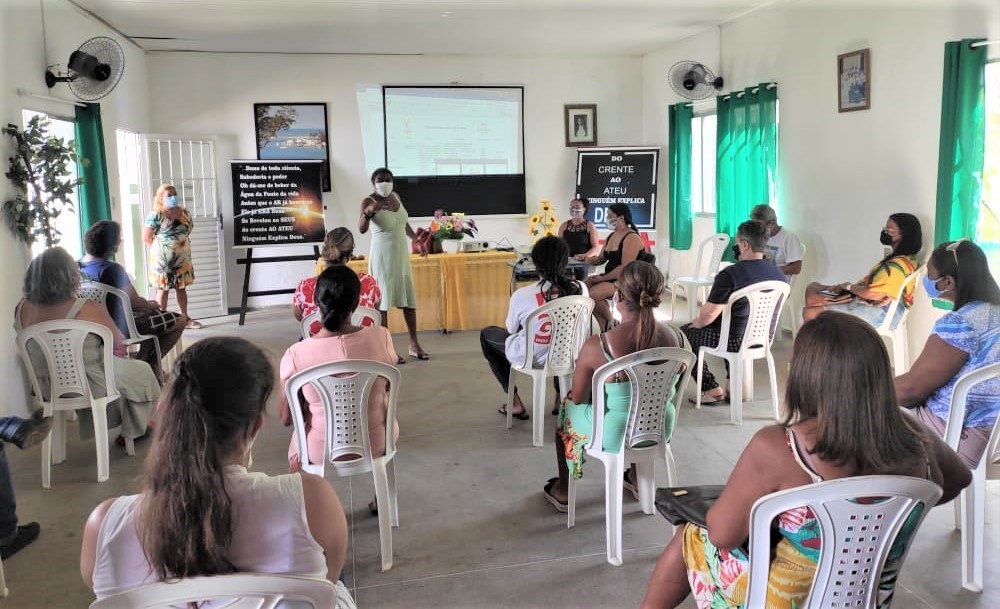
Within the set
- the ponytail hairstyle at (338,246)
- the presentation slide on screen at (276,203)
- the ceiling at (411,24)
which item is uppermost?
the ceiling at (411,24)

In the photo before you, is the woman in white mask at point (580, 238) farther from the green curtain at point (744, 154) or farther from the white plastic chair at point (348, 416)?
the white plastic chair at point (348, 416)

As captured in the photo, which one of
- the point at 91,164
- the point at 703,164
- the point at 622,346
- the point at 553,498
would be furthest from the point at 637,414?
the point at 703,164

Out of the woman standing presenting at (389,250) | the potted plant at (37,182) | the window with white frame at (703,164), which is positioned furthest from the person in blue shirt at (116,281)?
the window with white frame at (703,164)

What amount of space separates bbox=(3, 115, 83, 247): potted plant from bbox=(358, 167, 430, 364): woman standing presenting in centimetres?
193

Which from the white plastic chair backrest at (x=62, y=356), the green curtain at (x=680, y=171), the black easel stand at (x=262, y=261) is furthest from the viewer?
the green curtain at (x=680, y=171)

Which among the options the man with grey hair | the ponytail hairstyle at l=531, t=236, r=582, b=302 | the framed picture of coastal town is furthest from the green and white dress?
the framed picture of coastal town

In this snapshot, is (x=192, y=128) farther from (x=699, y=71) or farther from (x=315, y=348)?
(x=315, y=348)

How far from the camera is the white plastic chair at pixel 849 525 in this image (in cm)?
156

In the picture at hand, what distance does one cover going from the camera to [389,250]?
5.88m

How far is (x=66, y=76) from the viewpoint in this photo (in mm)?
5309

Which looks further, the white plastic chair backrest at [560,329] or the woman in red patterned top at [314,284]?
the woman in red patterned top at [314,284]

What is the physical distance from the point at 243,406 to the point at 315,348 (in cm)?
137

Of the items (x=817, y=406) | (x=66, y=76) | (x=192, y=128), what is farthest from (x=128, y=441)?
(x=192, y=128)

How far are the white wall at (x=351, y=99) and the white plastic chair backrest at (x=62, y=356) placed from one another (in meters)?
5.06
